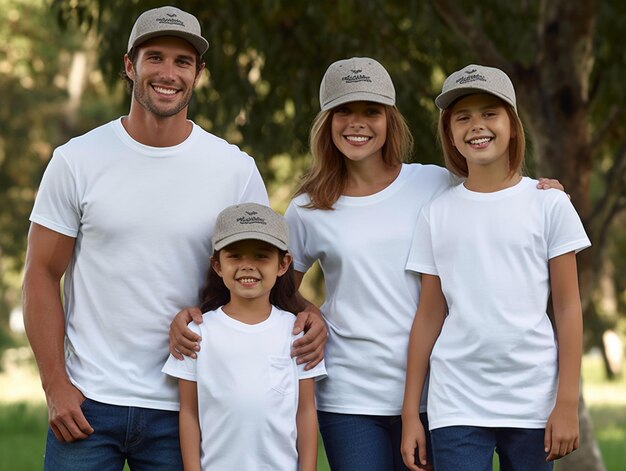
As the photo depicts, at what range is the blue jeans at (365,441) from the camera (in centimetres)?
379

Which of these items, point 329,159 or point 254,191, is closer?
point 254,191

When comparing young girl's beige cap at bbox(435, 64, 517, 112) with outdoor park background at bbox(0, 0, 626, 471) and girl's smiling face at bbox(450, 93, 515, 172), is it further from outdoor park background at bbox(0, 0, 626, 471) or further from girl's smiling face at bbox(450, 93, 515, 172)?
outdoor park background at bbox(0, 0, 626, 471)

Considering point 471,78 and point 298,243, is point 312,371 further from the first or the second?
point 471,78

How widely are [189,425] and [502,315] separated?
103 centimetres

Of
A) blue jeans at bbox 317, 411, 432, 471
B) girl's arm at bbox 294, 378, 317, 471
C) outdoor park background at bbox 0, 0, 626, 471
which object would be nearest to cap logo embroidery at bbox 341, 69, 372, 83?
girl's arm at bbox 294, 378, 317, 471

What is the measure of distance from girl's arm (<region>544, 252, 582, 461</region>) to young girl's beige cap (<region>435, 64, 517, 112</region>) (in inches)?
22.0

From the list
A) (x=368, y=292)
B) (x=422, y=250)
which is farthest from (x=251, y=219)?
(x=422, y=250)

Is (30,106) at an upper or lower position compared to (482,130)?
upper

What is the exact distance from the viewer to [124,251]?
145 inches

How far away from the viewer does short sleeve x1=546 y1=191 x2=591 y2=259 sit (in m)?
3.61

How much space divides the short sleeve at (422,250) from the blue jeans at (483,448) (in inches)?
20.4

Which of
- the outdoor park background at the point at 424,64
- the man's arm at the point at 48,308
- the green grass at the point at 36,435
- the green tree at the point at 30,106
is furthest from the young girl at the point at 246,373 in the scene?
the green tree at the point at 30,106

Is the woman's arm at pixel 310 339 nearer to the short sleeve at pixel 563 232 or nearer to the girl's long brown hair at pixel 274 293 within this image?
the girl's long brown hair at pixel 274 293

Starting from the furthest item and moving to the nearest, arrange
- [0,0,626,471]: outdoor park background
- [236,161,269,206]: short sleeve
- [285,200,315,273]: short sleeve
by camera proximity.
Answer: [0,0,626,471]: outdoor park background
[285,200,315,273]: short sleeve
[236,161,269,206]: short sleeve
